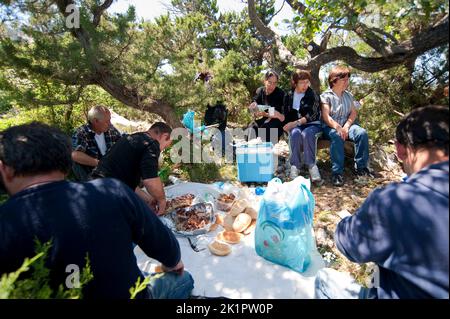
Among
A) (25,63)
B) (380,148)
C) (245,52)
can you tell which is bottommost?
(380,148)

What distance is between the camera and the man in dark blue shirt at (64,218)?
3.09 ft

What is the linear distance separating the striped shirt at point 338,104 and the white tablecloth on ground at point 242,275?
211cm

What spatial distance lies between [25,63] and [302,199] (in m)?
3.06

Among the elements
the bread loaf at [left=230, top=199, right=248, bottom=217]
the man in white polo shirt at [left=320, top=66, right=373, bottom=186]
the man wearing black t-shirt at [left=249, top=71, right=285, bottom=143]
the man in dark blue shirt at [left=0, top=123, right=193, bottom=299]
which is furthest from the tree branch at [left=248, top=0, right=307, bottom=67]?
the man in dark blue shirt at [left=0, top=123, right=193, bottom=299]

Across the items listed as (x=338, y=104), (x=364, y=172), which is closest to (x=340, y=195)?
(x=364, y=172)

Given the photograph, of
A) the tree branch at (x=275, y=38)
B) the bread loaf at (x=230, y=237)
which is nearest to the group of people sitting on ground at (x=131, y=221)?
the bread loaf at (x=230, y=237)

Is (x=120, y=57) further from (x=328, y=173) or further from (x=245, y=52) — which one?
(x=245, y=52)

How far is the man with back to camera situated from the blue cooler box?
1.53m

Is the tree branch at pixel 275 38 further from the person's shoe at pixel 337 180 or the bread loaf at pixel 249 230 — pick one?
the bread loaf at pixel 249 230

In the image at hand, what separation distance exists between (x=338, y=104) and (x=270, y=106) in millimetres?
921

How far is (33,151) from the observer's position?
3.59 ft

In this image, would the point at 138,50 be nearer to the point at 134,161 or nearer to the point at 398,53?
the point at 134,161
